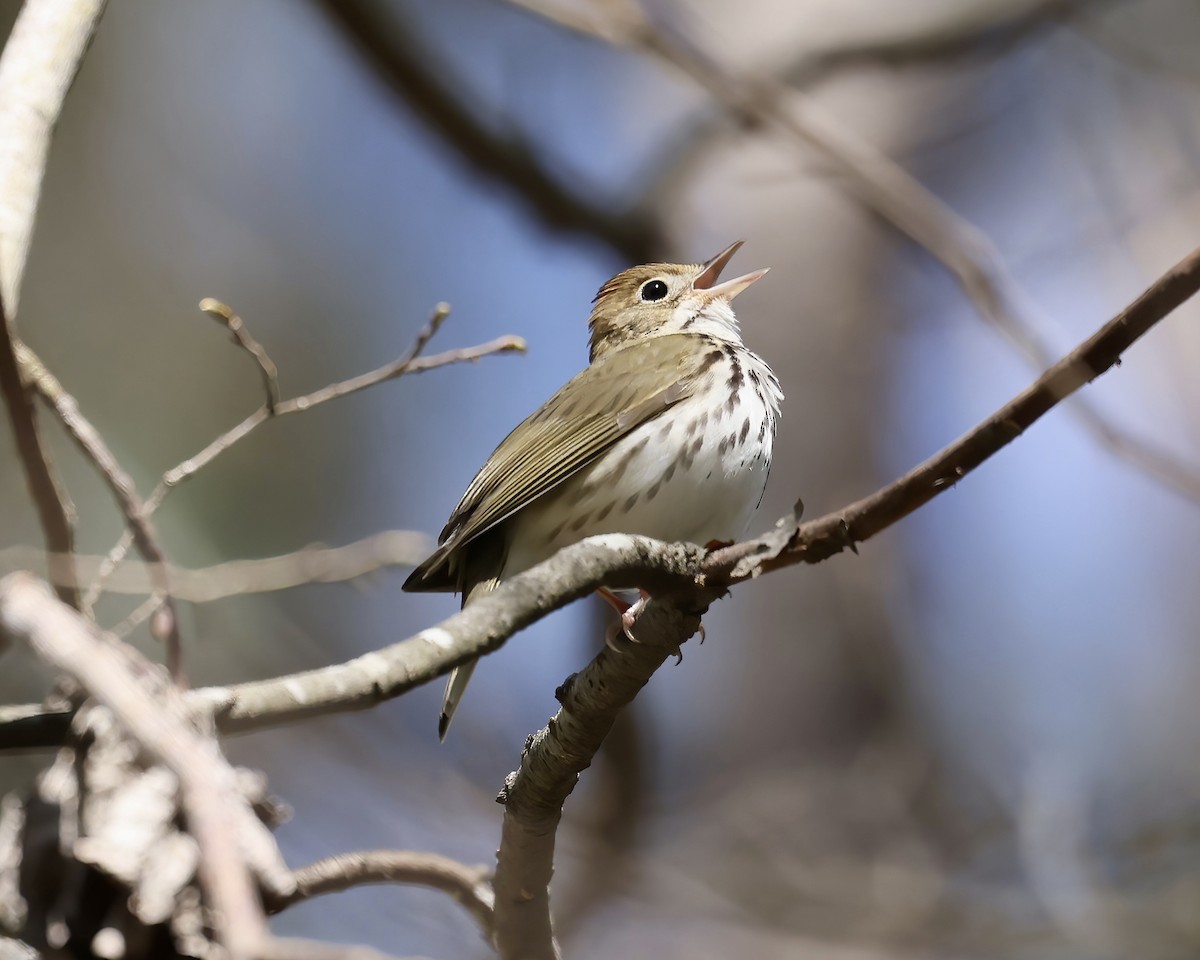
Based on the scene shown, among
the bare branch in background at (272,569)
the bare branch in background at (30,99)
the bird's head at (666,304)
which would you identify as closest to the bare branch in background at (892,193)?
the bird's head at (666,304)

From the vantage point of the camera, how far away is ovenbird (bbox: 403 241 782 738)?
331 centimetres

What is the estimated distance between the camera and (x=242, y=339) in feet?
9.01

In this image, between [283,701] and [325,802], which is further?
[325,802]

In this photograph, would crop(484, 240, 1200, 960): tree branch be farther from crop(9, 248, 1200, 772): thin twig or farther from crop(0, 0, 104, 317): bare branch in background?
crop(0, 0, 104, 317): bare branch in background

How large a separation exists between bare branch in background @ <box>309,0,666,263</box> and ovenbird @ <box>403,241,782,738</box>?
12.8 feet

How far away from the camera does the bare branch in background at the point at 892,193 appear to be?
3070mm

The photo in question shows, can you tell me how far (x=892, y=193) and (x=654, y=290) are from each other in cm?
108

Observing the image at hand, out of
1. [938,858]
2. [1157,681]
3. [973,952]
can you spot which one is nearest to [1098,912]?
[973,952]

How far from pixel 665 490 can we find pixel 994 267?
3.97 feet

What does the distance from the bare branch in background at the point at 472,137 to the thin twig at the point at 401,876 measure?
5.56m

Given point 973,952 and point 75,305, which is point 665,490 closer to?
point 973,952

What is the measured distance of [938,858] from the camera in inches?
255

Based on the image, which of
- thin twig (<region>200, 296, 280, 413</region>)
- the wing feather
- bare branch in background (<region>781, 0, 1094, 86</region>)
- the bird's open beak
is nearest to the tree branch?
the wing feather

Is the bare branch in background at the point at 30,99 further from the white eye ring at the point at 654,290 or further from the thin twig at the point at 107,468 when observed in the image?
the white eye ring at the point at 654,290
